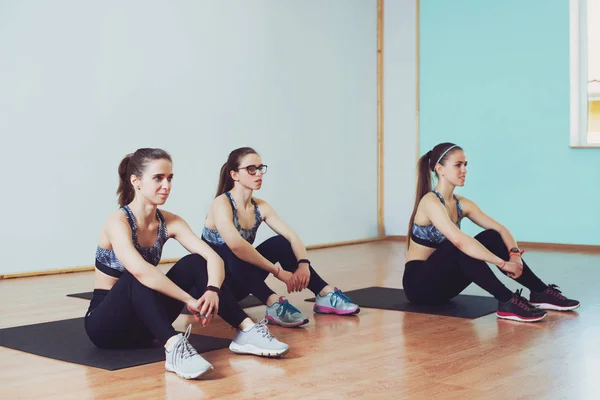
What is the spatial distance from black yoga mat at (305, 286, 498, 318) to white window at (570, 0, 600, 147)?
311 cm

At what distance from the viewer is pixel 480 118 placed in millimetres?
7250

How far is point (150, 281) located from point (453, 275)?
1582 mm

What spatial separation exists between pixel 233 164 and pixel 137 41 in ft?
8.26

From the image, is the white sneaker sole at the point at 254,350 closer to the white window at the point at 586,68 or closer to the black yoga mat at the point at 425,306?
the black yoga mat at the point at 425,306

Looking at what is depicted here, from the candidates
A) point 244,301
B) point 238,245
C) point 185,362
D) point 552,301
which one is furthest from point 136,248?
point 552,301

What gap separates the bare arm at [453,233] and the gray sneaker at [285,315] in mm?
746

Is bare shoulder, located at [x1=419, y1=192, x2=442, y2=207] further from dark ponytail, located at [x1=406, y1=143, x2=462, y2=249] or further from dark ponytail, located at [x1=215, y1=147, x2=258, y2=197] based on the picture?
dark ponytail, located at [x1=215, y1=147, x2=258, y2=197]

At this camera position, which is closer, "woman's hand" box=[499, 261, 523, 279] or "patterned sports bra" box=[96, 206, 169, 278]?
"patterned sports bra" box=[96, 206, 169, 278]

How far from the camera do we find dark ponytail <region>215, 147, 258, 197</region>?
358cm

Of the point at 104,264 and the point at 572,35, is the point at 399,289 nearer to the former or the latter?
the point at 104,264

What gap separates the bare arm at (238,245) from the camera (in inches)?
136

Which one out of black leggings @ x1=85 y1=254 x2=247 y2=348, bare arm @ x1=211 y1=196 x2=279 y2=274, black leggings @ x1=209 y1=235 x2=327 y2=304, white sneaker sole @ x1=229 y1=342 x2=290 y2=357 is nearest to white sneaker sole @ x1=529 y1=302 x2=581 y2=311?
black leggings @ x1=209 y1=235 x2=327 y2=304

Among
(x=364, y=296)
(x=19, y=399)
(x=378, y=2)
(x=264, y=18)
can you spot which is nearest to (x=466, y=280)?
(x=364, y=296)

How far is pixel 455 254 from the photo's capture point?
356cm
